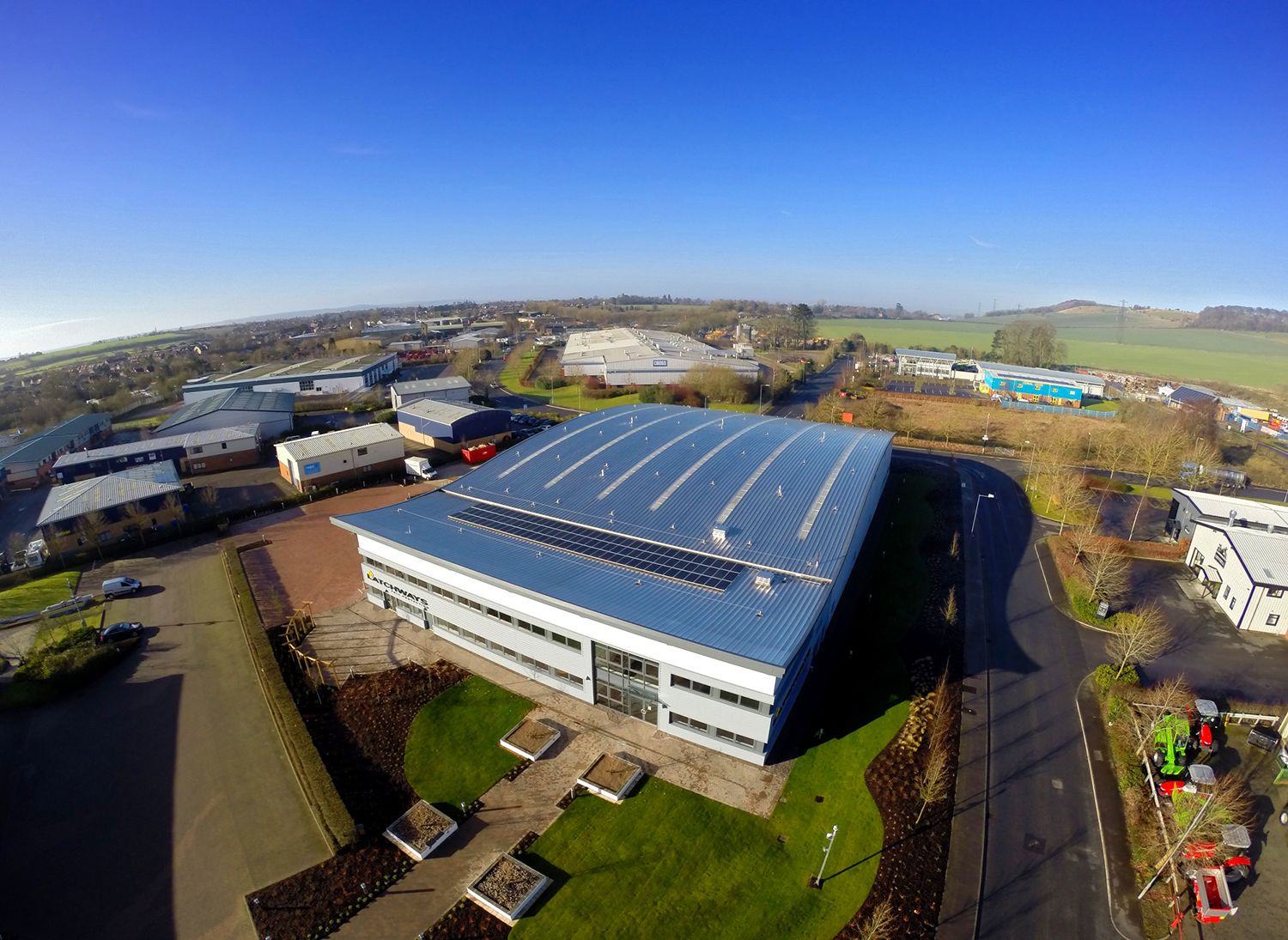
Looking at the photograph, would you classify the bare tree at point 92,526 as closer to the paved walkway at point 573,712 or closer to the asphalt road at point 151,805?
the asphalt road at point 151,805

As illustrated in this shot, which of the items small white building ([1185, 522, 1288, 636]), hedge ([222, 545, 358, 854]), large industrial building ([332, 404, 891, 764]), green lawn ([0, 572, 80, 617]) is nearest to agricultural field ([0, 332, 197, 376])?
green lawn ([0, 572, 80, 617])

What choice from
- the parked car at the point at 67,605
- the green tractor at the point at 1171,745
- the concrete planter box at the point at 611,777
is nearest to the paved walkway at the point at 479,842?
the concrete planter box at the point at 611,777

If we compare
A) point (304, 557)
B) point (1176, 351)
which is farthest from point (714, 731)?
point (1176, 351)

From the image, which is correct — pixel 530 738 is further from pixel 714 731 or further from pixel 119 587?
pixel 119 587

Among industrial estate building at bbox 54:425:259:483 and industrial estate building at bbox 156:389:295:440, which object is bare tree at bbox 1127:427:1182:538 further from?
industrial estate building at bbox 156:389:295:440

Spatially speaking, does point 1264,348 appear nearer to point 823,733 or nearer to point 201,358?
point 823,733

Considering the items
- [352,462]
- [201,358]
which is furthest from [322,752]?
[201,358]
